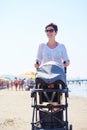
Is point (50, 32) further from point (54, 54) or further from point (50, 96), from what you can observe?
point (50, 96)

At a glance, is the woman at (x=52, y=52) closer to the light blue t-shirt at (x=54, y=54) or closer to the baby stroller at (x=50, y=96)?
the light blue t-shirt at (x=54, y=54)

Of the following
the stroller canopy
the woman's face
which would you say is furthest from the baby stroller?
the woman's face

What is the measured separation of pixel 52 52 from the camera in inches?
298

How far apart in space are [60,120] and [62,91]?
0.67 meters

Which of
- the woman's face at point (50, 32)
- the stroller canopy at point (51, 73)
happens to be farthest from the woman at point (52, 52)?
the stroller canopy at point (51, 73)

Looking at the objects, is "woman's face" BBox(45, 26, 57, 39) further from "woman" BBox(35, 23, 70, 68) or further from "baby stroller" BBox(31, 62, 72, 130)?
"baby stroller" BBox(31, 62, 72, 130)

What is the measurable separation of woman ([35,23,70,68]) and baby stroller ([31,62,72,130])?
0.55 m

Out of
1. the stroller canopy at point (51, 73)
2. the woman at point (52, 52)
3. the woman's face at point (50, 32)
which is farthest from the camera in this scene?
the woman's face at point (50, 32)

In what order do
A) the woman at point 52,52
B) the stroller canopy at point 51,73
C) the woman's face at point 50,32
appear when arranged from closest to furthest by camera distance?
the stroller canopy at point 51,73 → the woman at point 52,52 → the woman's face at point 50,32

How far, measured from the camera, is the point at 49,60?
24.7 feet

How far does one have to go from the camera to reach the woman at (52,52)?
297 inches

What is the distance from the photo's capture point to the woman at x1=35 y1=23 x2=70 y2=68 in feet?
24.7

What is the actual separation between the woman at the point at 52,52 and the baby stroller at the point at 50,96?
55 centimetres

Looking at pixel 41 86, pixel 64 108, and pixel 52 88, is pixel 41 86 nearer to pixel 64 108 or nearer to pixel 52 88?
pixel 52 88
